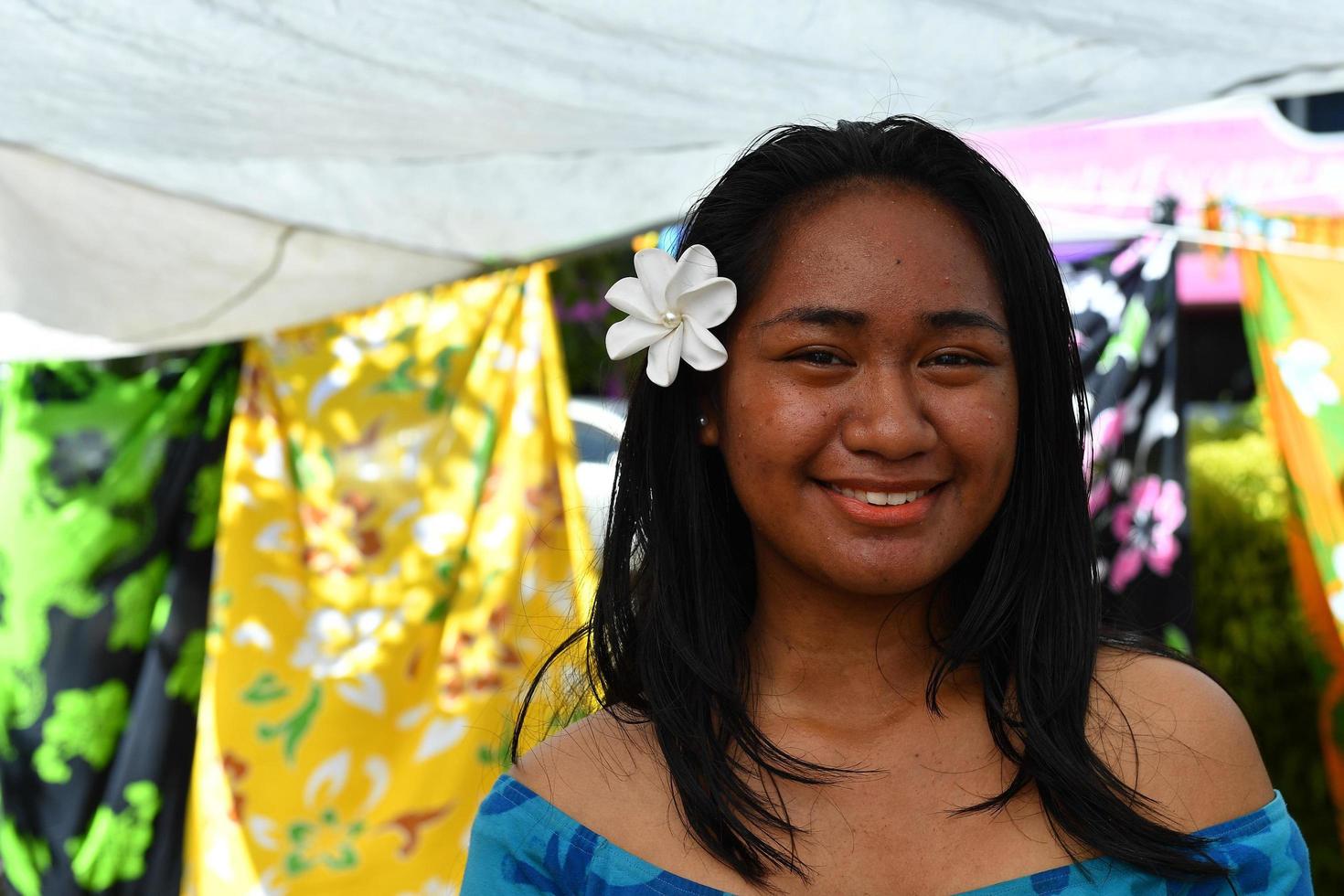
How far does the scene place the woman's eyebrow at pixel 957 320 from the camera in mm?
1455

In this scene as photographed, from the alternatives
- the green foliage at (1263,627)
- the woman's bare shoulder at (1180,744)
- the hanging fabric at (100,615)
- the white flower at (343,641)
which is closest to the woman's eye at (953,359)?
the woman's bare shoulder at (1180,744)

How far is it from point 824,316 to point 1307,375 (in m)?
2.04

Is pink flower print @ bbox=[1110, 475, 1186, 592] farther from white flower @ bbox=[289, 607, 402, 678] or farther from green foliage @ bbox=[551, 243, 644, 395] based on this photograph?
green foliage @ bbox=[551, 243, 644, 395]

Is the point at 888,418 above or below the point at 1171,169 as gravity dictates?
below

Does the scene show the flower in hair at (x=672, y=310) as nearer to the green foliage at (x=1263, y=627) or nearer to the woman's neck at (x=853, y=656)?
the woman's neck at (x=853, y=656)

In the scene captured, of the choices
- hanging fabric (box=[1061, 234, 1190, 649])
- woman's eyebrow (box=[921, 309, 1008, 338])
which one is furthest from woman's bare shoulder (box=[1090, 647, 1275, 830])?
hanging fabric (box=[1061, 234, 1190, 649])

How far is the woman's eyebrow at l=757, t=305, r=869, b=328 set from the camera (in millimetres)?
1464

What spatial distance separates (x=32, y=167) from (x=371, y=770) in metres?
1.57

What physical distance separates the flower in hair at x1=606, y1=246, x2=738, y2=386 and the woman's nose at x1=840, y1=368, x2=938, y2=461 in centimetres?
18

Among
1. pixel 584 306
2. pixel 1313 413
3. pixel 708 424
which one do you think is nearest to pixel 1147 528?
pixel 1313 413

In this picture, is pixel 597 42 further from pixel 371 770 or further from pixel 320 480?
pixel 371 770

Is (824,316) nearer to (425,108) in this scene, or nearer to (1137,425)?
(425,108)

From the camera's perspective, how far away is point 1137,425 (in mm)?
3486

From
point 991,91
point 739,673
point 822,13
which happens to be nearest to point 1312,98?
point 991,91
